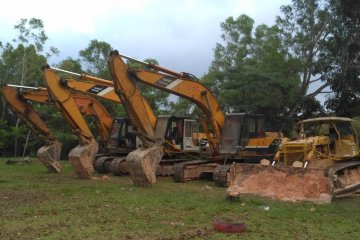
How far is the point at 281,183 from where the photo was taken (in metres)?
13.8

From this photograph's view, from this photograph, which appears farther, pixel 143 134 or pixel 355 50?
pixel 355 50

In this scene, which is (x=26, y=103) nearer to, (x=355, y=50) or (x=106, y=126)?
(x=106, y=126)

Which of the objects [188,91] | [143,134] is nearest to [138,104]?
[143,134]

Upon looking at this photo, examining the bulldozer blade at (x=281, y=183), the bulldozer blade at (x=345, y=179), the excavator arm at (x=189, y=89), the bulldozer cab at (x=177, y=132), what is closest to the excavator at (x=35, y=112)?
the bulldozer cab at (x=177, y=132)

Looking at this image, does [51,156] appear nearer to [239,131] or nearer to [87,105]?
[87,105]

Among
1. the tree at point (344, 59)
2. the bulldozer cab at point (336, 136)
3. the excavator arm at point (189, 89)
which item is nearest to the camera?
the bulldozer cab at point (336, 136)

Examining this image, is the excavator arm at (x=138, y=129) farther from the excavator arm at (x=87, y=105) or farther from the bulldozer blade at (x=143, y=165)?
the excavator arm at (x=87, y=105)

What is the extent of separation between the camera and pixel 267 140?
746 inches

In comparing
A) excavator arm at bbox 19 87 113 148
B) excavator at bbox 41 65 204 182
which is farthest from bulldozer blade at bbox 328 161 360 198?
excavator arm at bbox 19 87 113 148

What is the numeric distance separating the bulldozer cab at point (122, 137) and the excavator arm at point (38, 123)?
99.3 inches

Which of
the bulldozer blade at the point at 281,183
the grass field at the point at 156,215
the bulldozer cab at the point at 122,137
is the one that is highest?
the bulldozer cab at the point at 122,137

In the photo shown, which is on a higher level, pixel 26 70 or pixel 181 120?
pixel 26 70

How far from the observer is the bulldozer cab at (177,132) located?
21078 millimetres

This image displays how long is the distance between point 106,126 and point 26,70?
933 inches
